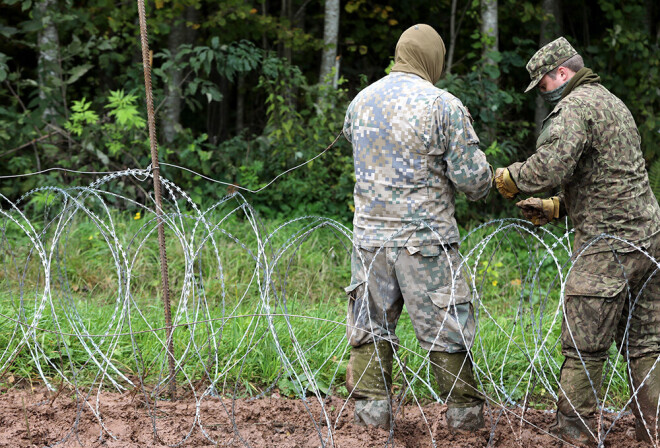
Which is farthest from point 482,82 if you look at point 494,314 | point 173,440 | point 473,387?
point 173,440

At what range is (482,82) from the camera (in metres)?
7.47

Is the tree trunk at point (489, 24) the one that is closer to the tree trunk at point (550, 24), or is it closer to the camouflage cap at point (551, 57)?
the tree trunk at point (550, 24)

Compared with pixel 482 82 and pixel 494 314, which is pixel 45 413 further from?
pixel 482 82

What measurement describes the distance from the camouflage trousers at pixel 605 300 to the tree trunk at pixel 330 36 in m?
5.10

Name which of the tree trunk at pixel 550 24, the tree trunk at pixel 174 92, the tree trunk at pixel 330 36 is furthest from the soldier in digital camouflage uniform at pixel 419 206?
the tree trunk at pixel 550 24

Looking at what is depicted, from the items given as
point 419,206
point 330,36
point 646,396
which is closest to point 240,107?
point 330,36

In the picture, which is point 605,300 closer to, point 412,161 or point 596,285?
point 596,285

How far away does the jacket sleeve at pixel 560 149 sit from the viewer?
334cm

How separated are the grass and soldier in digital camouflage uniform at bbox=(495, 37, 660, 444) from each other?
0.19m

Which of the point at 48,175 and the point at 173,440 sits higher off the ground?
the point at 48,175

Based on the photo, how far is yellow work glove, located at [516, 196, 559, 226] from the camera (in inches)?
145

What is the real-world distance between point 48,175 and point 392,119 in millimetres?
5389

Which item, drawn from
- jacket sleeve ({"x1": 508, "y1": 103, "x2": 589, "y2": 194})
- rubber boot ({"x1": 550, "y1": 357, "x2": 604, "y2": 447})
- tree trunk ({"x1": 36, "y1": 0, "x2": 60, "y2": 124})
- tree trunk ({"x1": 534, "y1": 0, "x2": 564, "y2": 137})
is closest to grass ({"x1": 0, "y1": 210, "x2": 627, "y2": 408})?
rubber boot ({"x1": 550, "y1": 357, "x2": 604, "y2": 447})

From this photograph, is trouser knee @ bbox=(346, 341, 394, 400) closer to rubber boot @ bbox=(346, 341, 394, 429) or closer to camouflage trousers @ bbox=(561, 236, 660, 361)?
rubber boot @ bbox=(346, 341, 394, 429)
